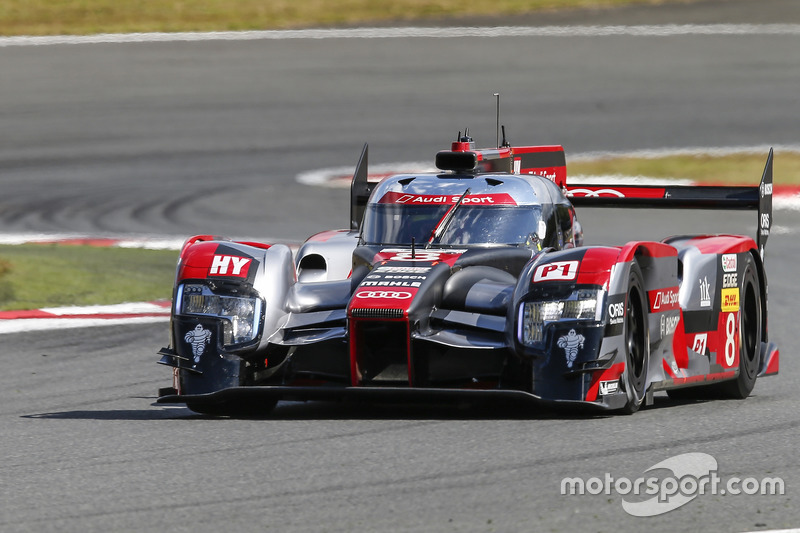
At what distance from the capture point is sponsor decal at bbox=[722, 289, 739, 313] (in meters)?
8.33

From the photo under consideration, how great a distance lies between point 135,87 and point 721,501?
24.0 m

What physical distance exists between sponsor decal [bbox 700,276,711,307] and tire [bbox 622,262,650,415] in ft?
2.35

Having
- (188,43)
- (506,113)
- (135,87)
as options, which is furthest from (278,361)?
(188,43)

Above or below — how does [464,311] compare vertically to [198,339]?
above

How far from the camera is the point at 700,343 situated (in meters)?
8.03

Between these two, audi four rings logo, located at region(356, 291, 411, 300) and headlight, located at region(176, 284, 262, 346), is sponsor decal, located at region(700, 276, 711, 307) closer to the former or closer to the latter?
audi four rings logo, located at region(356, 291, 411, 300)

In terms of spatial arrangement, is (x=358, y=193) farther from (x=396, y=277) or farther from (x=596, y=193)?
(x=396, y=277)

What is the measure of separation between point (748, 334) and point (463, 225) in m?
1.98

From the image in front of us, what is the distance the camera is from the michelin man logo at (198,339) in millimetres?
7402

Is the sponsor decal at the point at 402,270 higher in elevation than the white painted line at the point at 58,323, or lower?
higher

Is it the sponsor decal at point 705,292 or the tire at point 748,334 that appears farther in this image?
the tire at point 748,334

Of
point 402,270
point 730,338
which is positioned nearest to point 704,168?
point 730,338

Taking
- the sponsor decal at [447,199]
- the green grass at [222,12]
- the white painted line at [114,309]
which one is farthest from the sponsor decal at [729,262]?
the green grass at [222,12]

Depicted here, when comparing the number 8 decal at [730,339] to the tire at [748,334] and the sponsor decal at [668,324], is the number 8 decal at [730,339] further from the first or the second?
the sponsor decal at [668,324]
